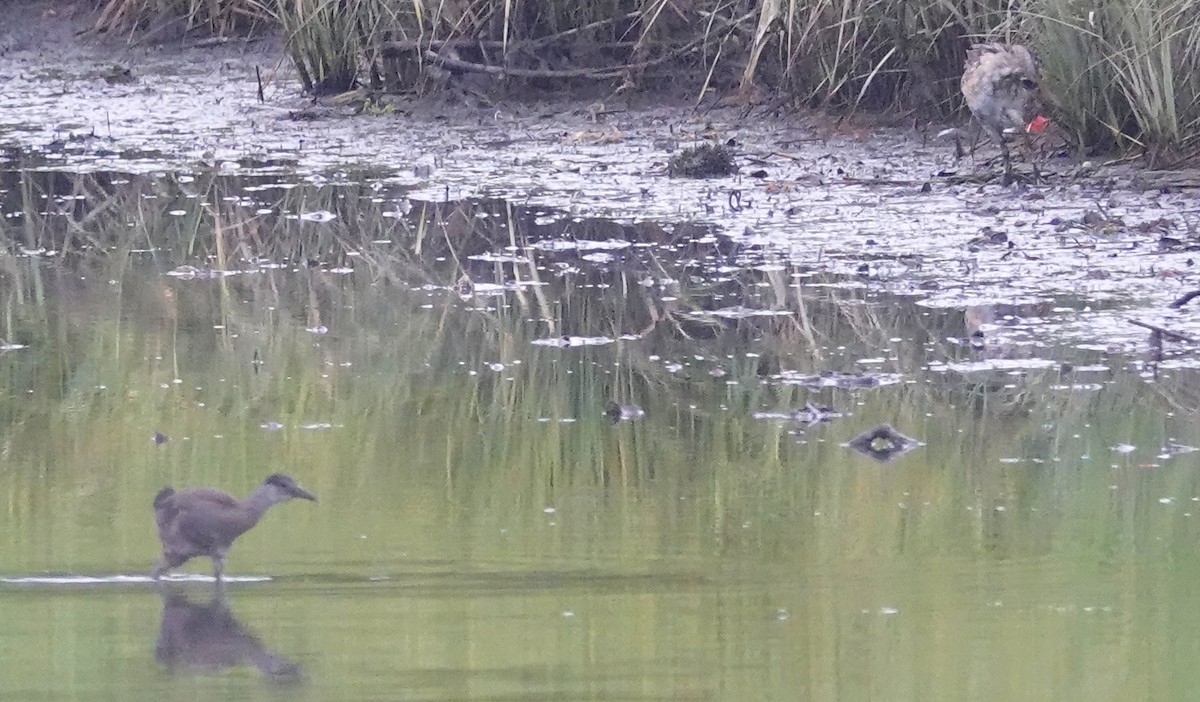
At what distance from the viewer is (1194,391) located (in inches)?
156

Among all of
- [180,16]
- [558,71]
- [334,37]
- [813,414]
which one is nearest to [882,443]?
[813,414]

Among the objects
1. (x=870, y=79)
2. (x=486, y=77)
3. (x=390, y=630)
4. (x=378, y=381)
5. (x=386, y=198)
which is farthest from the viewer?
(x=486, y=77)

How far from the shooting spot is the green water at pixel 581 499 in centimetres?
263

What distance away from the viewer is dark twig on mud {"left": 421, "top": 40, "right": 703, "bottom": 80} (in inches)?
327

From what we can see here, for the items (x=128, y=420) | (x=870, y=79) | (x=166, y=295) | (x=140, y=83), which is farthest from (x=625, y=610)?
(x=140, y=83)

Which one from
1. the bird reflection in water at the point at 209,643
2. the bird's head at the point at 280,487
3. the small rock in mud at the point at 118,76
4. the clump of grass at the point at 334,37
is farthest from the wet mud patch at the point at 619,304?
the small rock in mud at the point at 118,76

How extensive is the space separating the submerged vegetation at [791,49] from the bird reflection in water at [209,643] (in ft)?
13.4

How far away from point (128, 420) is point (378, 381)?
1.75 feet

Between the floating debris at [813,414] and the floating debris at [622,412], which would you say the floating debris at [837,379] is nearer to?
the floating debris at [813,414]

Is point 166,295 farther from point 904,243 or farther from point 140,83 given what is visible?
point 140,83

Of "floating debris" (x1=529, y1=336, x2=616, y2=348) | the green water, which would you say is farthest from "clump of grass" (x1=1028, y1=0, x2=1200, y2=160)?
"floating debris" (x1=529, y1=336, x2=616, y2=348)

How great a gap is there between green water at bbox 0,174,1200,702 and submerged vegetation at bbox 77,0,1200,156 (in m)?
1.64

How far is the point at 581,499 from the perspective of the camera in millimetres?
3352

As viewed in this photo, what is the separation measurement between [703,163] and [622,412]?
3148 millimetres
